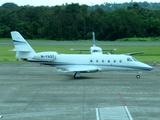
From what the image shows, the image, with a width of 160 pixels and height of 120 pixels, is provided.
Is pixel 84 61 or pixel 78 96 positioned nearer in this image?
pixel 78 96

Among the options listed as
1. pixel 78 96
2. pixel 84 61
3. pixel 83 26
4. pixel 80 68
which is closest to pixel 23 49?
pixel 80 68

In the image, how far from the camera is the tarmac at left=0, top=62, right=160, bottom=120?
20047mm

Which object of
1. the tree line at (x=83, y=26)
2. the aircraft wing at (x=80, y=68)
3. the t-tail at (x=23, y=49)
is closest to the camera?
the aircraft wing at (x=80, y=68)

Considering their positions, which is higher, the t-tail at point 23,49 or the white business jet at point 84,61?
the t-tail at point 23,49

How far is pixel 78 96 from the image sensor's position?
82.6 feet

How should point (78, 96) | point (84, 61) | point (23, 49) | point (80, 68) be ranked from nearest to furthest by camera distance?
point (78, 96)
point (80, 68)
point (84, 61)
point (23, 49)

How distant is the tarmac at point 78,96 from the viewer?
20047 millimetres

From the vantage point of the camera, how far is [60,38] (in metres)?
100

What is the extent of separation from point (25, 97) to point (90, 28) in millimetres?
79052

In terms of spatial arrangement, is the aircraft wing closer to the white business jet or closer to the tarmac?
the white business jet

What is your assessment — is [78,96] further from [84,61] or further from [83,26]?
[83,26]

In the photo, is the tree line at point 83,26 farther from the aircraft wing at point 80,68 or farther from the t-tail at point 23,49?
the t-tail at point 23,49

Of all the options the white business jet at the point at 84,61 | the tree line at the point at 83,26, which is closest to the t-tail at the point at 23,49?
the white business jet at the point at 84,61

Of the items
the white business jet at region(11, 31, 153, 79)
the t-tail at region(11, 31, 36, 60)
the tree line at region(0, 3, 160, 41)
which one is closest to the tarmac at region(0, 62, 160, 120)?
the white business jet at region(11, 31, 153, 79)
